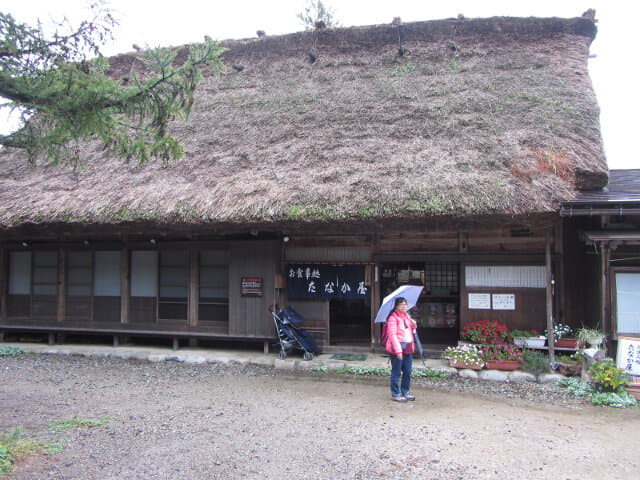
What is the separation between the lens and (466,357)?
695 cm

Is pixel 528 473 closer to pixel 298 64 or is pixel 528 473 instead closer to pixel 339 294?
pixel 339 294

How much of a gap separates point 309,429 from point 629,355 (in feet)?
14.8

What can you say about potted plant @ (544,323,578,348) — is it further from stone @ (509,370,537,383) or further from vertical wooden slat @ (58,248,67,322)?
vertical wooden slat @ (58,248,67,322)

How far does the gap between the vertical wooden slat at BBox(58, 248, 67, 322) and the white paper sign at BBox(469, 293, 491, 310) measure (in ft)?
26.8

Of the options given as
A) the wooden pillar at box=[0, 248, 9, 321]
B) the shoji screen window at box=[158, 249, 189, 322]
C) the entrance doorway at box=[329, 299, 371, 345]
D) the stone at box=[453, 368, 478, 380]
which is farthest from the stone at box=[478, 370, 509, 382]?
the wooden pillar at box=[0, 248, 9, 321]

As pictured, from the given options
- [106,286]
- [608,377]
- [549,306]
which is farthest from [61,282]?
[608,377]

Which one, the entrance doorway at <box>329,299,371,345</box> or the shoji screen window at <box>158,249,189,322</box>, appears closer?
the shoji screen window at <box>158,249,189,322</box>

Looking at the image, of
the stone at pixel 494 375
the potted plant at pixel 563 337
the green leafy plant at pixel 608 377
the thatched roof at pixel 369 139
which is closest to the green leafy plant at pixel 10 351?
the thatched roof at pixel 369 139

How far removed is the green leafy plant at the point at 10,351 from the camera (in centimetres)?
884

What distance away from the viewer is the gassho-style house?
7.05 meters

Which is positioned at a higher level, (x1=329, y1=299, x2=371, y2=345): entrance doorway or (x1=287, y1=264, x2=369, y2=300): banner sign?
(x1=287, y1=264, x2=369, y2=300): banner sign

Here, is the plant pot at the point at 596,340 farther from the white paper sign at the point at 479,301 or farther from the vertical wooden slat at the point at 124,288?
the vertical wooden slat at the point at 124,288

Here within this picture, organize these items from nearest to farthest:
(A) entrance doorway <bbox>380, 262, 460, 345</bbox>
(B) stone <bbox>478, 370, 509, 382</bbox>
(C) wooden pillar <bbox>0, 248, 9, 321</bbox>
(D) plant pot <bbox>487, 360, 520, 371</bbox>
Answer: (B) stone <bbox>478, 370, 509, 382</bbox> → (D) plant pot <bbox>487, 360, 520, 371</bbox> → (C) wooden pillar <bbox>0, 248, 9, 321</bbox> → (A) entrance doorway <bbox>380, 262, 460, 345</bbox>

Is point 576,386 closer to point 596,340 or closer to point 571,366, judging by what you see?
point 571,366
